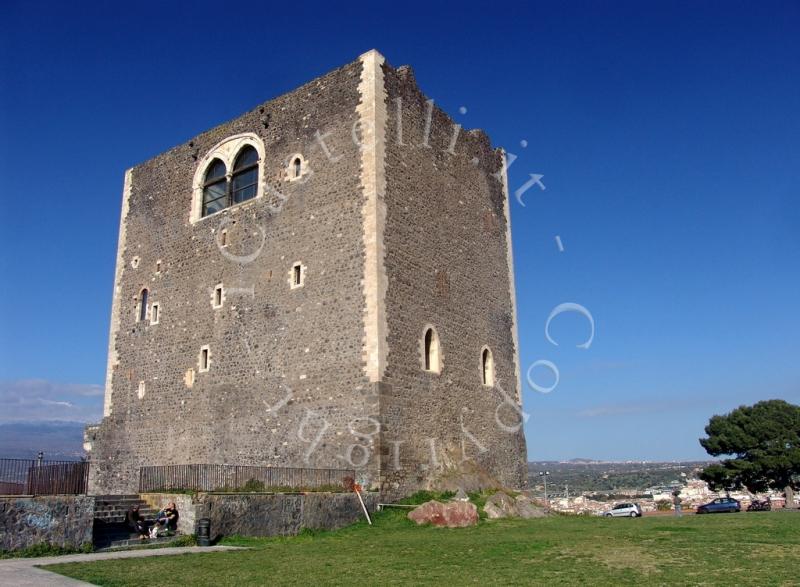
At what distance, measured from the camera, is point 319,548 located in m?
12.8

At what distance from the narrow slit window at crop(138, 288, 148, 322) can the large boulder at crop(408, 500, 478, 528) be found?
41.9 feet

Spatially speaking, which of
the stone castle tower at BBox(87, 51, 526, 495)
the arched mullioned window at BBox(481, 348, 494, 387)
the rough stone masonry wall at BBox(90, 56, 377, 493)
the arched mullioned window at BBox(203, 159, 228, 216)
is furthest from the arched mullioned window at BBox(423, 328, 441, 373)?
the arched mullioned window at BBox(203, 159, 228, 216)

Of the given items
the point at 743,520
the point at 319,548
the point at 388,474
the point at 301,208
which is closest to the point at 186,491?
the point at 319,548

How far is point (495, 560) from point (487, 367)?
11961 millimetres

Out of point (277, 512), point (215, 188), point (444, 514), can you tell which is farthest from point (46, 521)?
point (215, 188)

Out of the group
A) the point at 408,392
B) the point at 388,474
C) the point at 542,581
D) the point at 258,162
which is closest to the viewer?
the point at 542,581

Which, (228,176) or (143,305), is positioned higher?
(228,176)

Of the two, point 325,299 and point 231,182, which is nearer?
point 325,299

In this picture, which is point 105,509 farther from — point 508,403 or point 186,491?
point 508,403

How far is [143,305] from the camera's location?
24.5 m

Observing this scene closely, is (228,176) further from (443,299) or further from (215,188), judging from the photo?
(443,299)

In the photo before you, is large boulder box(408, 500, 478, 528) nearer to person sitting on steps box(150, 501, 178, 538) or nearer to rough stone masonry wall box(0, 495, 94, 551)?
person sitting on steps box(150, 501, 178, 538)

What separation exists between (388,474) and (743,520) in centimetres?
843

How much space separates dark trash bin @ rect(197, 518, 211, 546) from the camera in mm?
13203
